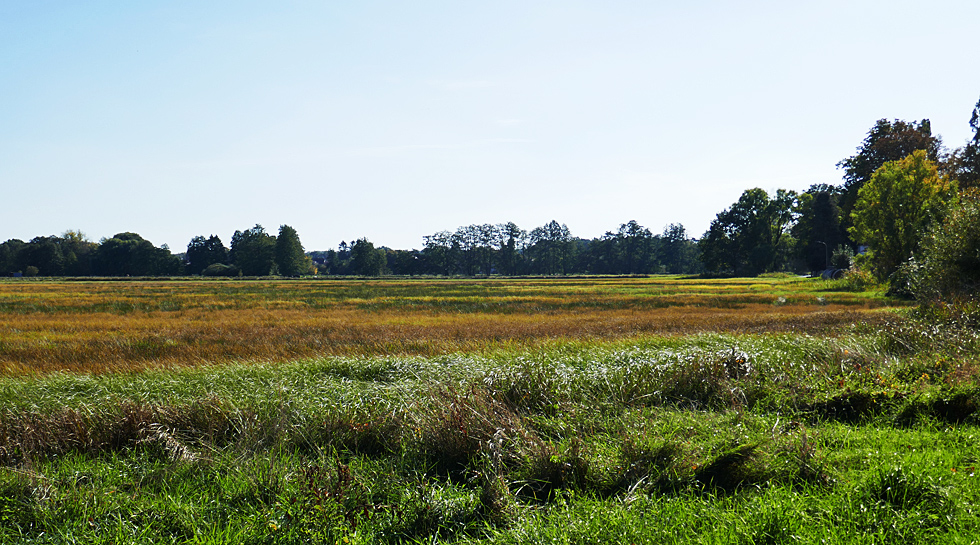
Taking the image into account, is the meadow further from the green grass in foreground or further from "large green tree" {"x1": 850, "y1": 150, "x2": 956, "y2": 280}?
"large green tree" {"x1": 850, "y1": 150, "x2": 956, "y2": 280}

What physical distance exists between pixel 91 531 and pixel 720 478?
608 centimetres

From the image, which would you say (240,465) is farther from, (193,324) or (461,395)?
(193,324)

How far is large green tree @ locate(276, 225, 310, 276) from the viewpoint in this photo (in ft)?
447

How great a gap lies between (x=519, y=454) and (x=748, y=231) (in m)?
104

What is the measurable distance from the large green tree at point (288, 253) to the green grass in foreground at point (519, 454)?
132919mm

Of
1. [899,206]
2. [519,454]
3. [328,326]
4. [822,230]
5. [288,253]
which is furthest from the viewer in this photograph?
[288,253]

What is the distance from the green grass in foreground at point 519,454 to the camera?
4738 mm

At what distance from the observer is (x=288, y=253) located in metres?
137

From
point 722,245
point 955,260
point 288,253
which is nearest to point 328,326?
point 955,260

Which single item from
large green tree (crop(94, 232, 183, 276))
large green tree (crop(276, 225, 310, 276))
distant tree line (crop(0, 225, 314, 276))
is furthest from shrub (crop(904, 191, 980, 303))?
large green tree (crop(94, 232, 183, 276))

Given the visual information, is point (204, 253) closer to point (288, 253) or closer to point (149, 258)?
point (149, 258)

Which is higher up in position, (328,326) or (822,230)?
(822,230)

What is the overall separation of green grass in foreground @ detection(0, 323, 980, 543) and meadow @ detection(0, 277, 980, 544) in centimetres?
3

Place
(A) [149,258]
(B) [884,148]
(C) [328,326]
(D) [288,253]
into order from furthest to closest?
(D) [288,253]
(A) [149,258]
(B) [884,148]
(C) [328,326]
